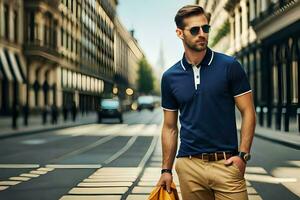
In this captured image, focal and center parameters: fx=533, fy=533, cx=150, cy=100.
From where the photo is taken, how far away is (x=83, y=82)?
64.5 metres

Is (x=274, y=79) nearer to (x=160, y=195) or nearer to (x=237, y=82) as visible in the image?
(x=237, y=82)

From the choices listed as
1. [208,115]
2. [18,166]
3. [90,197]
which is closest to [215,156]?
[208,115]

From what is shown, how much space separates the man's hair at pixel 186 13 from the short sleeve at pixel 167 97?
0.38m

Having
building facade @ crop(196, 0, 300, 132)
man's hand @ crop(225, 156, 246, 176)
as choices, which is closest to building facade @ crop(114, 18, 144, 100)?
building facade @ crop(196, 0, 300, 132)

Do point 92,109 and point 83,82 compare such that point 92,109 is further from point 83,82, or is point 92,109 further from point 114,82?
point 83,82

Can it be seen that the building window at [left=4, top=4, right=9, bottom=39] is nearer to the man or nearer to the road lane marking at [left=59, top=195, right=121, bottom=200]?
the road lane marking at [left=59, top=195, right=121, bottom=200]

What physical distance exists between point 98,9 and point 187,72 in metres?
52.1

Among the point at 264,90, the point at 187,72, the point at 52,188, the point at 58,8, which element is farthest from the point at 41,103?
the point at 187,72

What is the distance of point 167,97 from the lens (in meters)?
3.61

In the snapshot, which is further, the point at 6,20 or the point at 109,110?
the point at 6,20

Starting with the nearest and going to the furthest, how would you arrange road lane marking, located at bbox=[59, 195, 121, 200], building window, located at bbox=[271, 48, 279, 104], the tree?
1. road lane marking, located at bbox=[59, 195, 121, 200]
2. building window, located at bbox=[271, 48, 279, 104]
3. the tree

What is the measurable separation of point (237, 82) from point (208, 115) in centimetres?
28

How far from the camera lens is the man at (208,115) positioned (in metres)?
3.33

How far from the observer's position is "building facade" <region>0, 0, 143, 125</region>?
42781 mm
